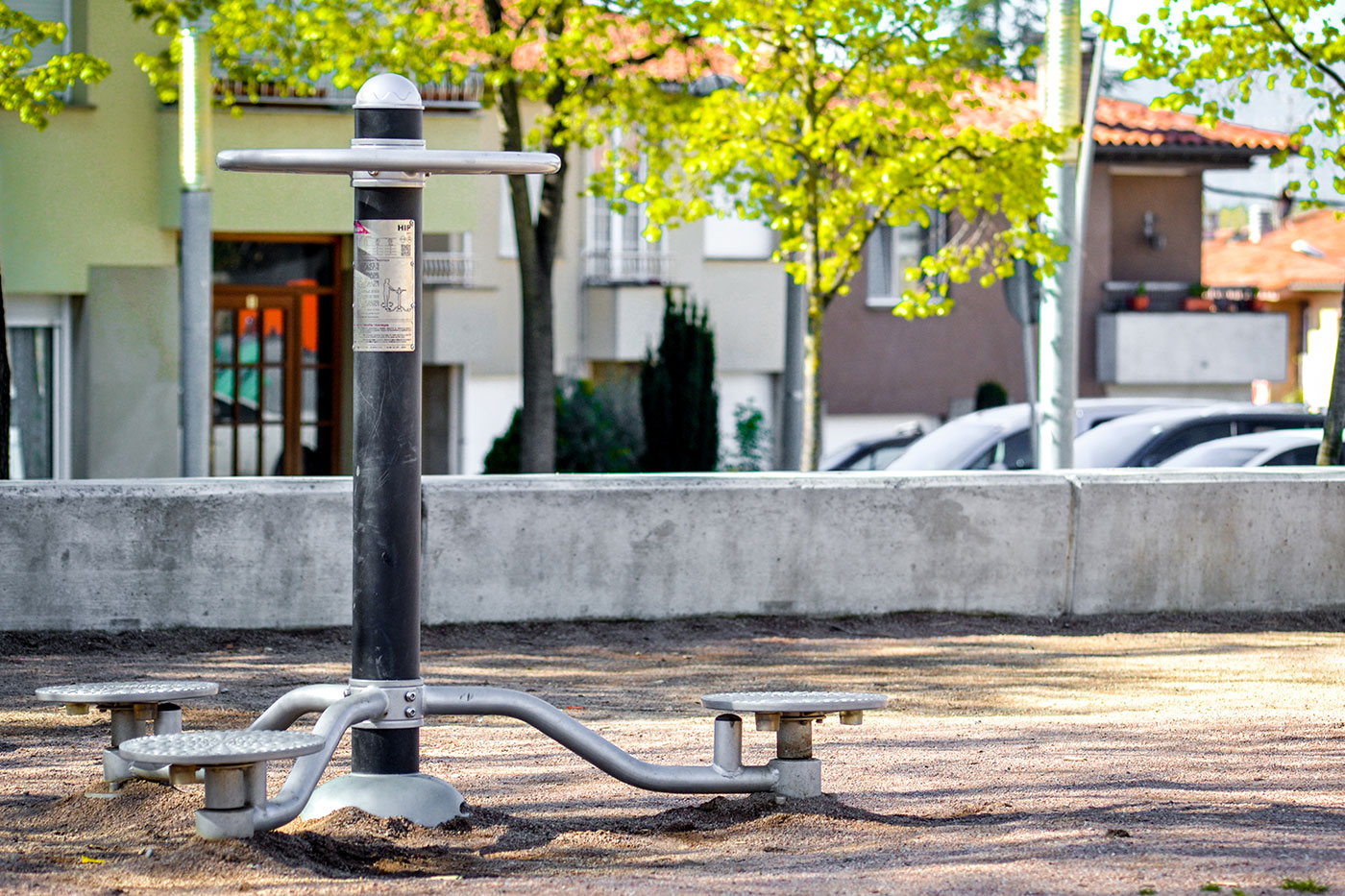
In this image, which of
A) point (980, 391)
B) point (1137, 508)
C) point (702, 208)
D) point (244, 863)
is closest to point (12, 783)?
point (244, 863)

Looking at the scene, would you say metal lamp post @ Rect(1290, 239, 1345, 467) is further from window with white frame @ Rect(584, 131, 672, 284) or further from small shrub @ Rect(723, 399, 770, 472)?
window with white frame @ Rect(584, 131, 672, 284)

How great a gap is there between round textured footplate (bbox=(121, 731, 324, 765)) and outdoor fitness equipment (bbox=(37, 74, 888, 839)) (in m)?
0.02

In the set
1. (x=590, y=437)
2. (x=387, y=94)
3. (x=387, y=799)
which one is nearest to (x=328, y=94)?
(x=590, y=437)

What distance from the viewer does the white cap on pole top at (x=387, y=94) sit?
482 cm

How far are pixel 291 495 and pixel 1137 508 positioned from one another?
484 cm

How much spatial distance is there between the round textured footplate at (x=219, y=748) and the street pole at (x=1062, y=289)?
8.87 metres

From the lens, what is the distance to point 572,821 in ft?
17.4

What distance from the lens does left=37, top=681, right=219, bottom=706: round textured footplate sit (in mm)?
A: 5168

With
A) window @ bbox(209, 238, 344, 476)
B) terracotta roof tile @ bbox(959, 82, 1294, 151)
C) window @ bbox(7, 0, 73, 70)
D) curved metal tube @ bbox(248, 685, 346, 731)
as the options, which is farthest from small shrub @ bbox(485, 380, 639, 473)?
curved metal tube @ bbox(248, 685, 346, 731)

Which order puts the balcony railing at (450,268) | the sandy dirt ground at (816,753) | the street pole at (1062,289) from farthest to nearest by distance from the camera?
the balcony railing at (450,268) < the street pole at (1062,289) < the sandy dirt ground at (816,753)

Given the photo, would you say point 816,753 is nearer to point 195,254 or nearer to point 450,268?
point 195,254

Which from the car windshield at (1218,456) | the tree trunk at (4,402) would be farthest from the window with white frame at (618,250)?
the tree trunk at (4,402)

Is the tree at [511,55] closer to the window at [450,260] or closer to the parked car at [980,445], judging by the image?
the parked car at [980,445]

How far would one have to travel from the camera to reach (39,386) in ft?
63.5
